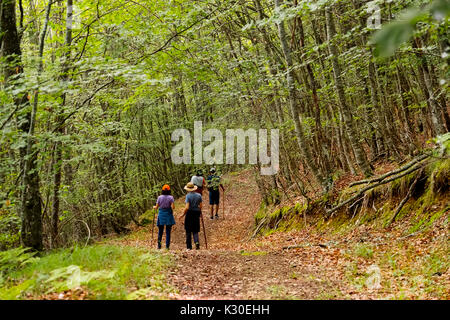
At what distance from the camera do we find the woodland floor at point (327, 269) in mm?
5102

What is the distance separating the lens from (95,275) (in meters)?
4.39

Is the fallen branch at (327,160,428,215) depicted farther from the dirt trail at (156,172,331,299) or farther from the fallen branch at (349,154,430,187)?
the dirt trail at (156,172,331,299)

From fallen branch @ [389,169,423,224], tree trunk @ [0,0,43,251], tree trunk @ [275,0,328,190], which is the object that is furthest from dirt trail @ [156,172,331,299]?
tree trunk @ [0,0,43,251]

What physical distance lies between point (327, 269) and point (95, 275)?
4.43 meters

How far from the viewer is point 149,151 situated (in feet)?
75.8

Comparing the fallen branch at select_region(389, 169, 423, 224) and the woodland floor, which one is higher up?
the fallen branch at select_region(389, 169, 423, 224)

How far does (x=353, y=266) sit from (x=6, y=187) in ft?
28.9

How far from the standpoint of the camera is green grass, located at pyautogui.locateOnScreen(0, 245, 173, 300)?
4.25 meters

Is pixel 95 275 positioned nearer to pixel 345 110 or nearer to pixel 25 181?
pixel 25 181

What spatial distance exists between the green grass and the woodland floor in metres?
0.36

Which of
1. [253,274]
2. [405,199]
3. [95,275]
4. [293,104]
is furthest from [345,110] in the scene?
[95,275]

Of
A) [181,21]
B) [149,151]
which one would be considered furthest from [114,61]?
[149,151]

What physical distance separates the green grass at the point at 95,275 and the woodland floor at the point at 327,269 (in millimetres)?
362

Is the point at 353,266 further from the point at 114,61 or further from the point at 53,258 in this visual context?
the point at 114,61
